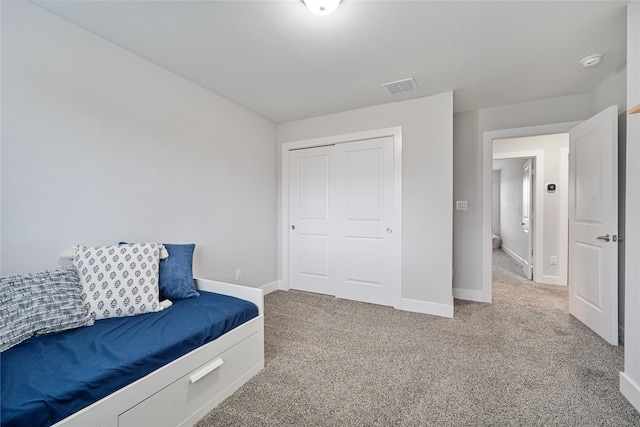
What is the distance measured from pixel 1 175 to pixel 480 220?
4.11 m

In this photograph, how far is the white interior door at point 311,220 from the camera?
11.3 feet

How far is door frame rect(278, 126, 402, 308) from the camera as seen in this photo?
2.97 metres

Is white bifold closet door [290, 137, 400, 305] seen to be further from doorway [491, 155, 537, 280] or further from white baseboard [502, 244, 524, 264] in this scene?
white baseboard [502, 244, 524, 264]

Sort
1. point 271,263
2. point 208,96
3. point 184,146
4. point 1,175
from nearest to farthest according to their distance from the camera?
point 1,175 → point 184,146 → point 208,96 → point 271,263

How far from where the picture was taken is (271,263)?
3633 mm

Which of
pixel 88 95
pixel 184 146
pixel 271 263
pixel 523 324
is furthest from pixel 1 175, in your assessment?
pixel 523 324

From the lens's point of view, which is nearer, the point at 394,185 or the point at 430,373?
the point at 430,373

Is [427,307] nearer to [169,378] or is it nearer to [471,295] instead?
[471,295]

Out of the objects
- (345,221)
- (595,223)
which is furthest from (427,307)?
(595,223)

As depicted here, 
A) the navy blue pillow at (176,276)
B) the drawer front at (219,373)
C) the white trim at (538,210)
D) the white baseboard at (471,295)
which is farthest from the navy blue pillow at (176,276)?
the white trim at (538,210)

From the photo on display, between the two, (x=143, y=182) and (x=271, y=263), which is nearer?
(x=143, y=182)

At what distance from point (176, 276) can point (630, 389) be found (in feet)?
9.53

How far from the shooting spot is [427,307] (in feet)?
9.30

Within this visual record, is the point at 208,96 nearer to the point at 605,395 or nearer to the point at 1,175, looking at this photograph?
the point at 1,175
